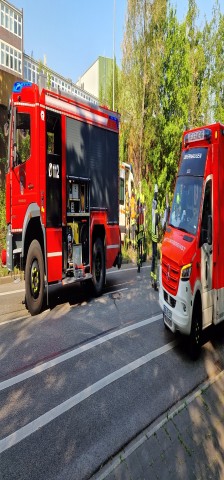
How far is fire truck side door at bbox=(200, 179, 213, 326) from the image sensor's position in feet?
17.8

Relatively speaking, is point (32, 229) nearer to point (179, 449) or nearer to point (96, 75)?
point (179, 449)

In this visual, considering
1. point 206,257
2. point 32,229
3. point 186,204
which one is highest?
point 186,204

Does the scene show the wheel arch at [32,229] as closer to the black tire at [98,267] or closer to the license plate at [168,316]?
the black tire at [98,267]

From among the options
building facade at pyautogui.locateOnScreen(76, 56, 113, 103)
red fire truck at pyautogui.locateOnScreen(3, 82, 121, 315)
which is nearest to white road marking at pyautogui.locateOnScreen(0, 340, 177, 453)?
red fire truck at pyautogui.locateOnScreen(3, 82, 121, 315)

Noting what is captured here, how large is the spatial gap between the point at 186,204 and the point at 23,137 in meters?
3.44

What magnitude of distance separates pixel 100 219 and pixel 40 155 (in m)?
2.57

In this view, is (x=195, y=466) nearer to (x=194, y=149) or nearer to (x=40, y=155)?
(x=194, y=149)

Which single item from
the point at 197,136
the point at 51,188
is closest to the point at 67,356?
the point at 51,188

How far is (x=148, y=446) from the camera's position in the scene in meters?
3.29

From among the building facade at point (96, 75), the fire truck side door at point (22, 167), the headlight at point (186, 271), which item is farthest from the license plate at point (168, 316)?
the building facade at point (96, 75)

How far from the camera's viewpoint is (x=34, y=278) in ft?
24.5

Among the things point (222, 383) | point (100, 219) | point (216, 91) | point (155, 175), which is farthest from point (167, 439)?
point (216, 91)

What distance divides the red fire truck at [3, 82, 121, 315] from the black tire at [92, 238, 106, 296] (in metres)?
0.05

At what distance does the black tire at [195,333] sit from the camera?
5379mm
